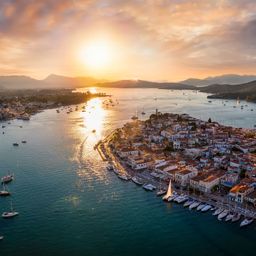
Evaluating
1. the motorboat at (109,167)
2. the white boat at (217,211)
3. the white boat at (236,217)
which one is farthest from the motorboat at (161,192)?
the motorboat at (109,167)

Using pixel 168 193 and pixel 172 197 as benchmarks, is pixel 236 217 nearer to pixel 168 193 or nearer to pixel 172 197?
pixel 172 197

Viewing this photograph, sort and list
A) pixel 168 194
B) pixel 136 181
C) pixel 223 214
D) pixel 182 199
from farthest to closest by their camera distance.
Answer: pixel 136 181 < pixel 168 194 < pixel 182 199 < pixel 223 214

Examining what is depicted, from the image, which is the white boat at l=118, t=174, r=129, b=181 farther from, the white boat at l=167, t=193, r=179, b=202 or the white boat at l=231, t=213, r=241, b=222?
the white boat at l=231, t=213, r=241, b=222

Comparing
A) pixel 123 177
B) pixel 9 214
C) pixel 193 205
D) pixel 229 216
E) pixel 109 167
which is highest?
pixel 109 167

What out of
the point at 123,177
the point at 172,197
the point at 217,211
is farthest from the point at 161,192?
the point at 217,211

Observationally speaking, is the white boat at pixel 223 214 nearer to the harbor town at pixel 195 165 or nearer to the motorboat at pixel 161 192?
the harbor town at pixel 195 165

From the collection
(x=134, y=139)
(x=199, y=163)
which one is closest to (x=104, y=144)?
(x=134, y=139)

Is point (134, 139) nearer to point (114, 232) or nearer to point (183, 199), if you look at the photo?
point (183, 199)

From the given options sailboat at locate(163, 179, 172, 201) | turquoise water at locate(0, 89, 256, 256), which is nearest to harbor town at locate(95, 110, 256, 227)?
sailboat at locate(163, 179, 172, 201)
